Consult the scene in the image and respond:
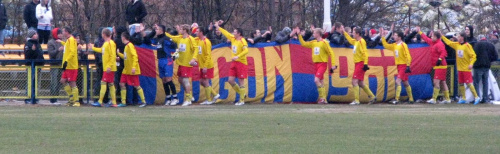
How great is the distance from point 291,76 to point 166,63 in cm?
340

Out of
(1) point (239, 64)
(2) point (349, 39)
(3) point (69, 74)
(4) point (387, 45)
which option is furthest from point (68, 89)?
(4) point (387, 45)

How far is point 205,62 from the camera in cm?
2062

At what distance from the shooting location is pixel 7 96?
2069 centimetres

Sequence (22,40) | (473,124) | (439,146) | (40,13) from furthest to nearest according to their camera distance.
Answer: (22,40) → (40,13) → (473,124) → (439,146)

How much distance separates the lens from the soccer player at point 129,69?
766 inches

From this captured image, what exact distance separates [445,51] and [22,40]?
18760 mm

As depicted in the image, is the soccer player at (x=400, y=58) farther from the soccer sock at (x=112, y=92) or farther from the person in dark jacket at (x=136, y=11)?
the soccer sock at (x=112, y=92)

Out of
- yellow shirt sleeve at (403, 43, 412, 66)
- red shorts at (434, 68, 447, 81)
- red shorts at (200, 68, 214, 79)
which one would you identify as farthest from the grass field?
red shorts at (434, 68, 447, 81)

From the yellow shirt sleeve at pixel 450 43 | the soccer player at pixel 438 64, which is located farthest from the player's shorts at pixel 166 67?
the yellow shirt sleeve at pixel 450 43

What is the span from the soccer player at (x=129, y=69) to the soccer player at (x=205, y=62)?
163 cm

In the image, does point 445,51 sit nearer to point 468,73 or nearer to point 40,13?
point 468,73

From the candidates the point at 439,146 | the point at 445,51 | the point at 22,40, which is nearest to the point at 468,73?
the point at 445,51

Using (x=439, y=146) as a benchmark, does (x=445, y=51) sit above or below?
above

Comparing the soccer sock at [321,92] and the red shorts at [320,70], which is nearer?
the red shorts at [320,70]
